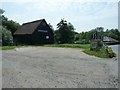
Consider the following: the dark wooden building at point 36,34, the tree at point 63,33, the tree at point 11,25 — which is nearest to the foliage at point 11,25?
the tree at point 11,25

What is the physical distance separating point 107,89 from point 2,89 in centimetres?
335

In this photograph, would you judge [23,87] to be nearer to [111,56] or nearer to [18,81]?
[18,81]

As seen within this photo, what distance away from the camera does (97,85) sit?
22.6ft

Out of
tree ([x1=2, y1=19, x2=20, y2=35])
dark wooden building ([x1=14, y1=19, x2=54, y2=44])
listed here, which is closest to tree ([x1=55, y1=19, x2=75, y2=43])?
dark wooden building ([x1=14, y1=19, x2=54, y2=44])

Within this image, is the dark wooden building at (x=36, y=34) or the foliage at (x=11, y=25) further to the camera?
the foliage at (x=11, y=25)

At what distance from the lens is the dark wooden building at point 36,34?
134 feet

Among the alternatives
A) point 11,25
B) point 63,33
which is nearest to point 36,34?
point 63,33

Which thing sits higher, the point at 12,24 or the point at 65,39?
the point at 12,24

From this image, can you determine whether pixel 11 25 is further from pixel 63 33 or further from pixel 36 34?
pixel 36 34

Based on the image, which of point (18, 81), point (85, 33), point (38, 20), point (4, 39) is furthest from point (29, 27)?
point (85, 33)

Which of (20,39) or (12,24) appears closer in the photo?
(20,39)

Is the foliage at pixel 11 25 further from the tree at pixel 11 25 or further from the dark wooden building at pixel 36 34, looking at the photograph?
the dark wooden building at pixel 36 34

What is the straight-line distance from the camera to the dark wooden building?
41.0 m

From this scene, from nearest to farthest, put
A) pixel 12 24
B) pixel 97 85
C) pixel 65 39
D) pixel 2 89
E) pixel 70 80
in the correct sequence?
pixel 2 89 < pixel 97 85 < pixel 70 80 < pixel 65 39 < pixel 12 24
